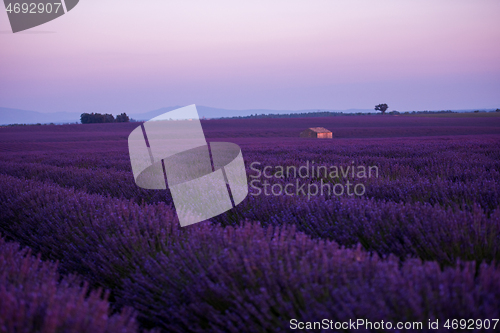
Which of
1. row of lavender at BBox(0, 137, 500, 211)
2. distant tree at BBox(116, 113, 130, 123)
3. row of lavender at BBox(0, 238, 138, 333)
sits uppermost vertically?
distant tree at BBox(116, 113, 130, 123)

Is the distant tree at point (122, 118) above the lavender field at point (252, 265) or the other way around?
above

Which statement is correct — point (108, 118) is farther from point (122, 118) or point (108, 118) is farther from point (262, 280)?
point (262, 280)

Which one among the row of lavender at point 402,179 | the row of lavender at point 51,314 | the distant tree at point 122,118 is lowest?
the row of lavender at point 402,179

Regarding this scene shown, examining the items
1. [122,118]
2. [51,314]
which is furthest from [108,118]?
[51,314]

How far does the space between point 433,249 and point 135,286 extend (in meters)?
1.46

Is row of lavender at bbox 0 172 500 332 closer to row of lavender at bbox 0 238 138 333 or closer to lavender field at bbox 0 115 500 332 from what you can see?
lavender field at bbox 0 115 500 332

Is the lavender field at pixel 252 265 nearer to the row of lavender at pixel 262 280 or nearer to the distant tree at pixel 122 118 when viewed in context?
the row of lavender at pixel 262 280

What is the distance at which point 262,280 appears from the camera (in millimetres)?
1351

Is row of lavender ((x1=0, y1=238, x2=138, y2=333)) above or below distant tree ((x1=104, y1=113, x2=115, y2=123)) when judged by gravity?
below

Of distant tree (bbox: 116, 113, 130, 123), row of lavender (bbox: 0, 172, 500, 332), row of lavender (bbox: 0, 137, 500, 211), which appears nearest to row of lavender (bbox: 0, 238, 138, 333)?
row of lavender (bbox: 0, 172, 500, 332)

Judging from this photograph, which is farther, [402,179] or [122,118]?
[122,118]

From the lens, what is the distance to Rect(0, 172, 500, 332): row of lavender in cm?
111

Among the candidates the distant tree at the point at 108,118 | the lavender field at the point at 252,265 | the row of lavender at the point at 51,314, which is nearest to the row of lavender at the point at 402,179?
the lavender field at the point at 252,265

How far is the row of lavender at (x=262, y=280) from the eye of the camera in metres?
1.11
